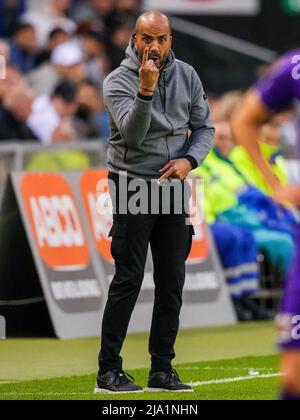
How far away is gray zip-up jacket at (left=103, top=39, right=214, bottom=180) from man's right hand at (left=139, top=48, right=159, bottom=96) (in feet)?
0.51

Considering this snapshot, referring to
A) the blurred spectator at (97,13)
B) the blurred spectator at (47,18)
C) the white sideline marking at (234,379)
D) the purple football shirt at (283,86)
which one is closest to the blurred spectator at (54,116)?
the blurred spectator at (47,18)

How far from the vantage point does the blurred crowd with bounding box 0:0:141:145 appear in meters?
16.2

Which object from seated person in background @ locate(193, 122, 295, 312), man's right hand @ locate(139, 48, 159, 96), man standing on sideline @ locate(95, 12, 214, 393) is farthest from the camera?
seated person in background @ locate(193, 122, 295, 312)

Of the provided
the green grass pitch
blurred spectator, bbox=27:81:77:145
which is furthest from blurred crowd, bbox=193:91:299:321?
blurred spectator, bbox=27:81:77:145

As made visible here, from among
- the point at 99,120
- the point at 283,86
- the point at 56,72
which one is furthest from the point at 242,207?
the point at 283,86

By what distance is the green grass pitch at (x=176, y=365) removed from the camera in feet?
28.2

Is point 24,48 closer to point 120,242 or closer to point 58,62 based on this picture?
point 58,62

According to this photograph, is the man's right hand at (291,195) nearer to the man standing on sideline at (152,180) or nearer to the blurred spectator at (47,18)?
the man standing on sideline at (152,180)

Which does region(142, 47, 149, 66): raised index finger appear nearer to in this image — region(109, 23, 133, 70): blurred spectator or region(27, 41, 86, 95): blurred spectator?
region(27, 41, 86, 95): blurred spectator

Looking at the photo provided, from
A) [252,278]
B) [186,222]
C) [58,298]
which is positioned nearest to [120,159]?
[186,222]

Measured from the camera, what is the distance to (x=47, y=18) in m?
19.5

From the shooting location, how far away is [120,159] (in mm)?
8406

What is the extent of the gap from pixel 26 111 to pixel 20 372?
6377mm

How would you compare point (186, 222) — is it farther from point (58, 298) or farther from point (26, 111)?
point (26, 111)
